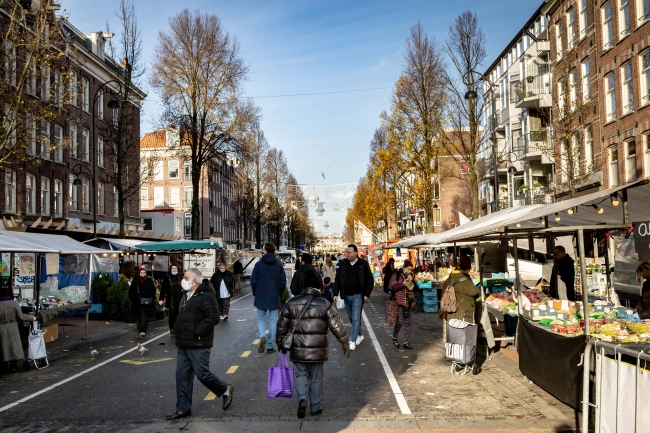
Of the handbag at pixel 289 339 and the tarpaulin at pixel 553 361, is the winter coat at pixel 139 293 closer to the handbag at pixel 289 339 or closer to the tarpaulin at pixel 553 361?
the handbag at pixel 289 339

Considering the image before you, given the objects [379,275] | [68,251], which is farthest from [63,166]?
[68,251]

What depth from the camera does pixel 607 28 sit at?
27.8m

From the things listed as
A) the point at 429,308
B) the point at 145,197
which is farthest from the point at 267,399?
the point at 145,197

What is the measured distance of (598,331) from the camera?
734 cm

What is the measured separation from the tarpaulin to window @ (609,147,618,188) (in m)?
21.4

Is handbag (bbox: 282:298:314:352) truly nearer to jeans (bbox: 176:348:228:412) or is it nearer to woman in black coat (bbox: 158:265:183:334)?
jeans (bbox: 176:348:228:412)

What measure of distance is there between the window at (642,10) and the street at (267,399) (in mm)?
18862

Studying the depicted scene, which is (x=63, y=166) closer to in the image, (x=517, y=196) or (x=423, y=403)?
(x=517, y=196)

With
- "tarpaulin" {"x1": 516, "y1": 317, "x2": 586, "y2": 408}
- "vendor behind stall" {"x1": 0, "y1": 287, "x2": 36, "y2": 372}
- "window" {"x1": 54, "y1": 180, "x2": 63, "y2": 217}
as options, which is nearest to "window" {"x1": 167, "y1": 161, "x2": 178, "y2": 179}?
"window" {"x1": 54, "y1": 180, "x2": 63, "y2": 217}

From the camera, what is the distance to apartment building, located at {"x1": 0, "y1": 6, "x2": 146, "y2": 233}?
31.0 metres

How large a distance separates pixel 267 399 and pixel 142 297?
27.0ft

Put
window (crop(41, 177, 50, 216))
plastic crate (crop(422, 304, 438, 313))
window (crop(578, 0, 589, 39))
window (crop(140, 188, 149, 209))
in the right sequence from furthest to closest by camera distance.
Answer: window (crop(140, 188, 149, 209)) → window (crop(41, 177, 50, 216)) → window (crop(578, 0, 589, 39)) → plastic crate (crop(422, 304, 438, 313))

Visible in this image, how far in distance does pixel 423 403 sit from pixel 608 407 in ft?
9.83

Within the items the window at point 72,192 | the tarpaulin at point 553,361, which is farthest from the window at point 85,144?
the tarpaulin at point 553,361
